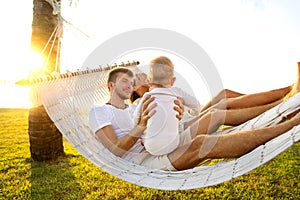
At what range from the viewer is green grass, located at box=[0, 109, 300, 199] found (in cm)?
261

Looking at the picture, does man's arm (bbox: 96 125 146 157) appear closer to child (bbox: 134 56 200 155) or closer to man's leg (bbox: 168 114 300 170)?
child (bbox: 134 56 200 155)

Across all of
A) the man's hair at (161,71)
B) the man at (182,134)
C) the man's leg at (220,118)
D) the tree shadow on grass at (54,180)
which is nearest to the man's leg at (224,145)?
the man at (182,134)

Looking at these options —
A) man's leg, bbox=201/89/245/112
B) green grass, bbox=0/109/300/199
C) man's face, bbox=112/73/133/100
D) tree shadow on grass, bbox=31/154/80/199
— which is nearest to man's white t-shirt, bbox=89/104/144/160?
man's face, bbox=112/73/133/100

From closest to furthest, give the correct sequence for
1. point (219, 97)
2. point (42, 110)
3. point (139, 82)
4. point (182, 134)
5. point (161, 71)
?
point (161, 71) < point (182, 134) < point (219, 97) < point (139, 82) < point (42, 110)

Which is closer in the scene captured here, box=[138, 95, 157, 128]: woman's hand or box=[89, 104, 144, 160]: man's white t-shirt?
box=[138, 95, 157, 128]: woman's hand

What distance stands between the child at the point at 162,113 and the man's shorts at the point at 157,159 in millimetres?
45

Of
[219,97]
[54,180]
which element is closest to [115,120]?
[219,97]

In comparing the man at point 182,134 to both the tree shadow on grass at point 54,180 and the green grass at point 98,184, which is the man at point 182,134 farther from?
the tree shadow on grass at point 54,180

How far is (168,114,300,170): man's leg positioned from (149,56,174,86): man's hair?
0.37 metres

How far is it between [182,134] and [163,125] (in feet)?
0.75

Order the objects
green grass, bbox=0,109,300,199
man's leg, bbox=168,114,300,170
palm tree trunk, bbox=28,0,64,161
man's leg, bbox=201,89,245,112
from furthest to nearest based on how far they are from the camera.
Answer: palm tree trunk, bbox=28,0,64,161, green grass, bbox=0,109,300,199, man's leg, bbox=201,89,245,112, man's leg, bbox=168,114,300,170

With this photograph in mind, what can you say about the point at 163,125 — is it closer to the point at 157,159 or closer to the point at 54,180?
the point at 157,159

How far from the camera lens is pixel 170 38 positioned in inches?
91.4

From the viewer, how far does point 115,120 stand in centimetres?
197
